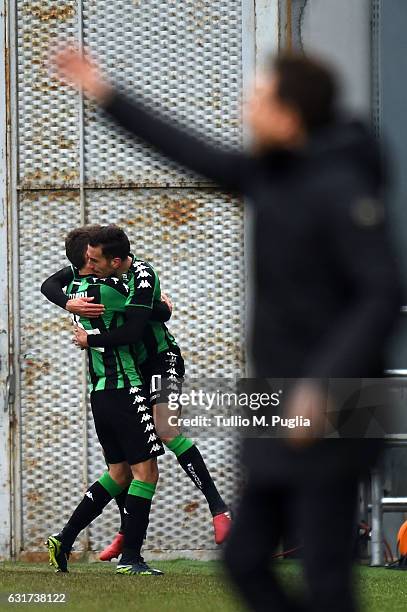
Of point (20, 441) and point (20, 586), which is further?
point (20, 441)

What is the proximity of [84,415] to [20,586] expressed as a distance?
251 cm

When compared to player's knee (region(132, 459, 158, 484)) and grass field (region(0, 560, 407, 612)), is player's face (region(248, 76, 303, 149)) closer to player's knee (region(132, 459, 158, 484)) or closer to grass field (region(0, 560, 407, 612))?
grass field (region(0, 560, 407, 612))

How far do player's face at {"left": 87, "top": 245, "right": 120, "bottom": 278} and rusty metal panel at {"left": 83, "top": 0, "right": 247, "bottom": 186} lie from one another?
5.14 feet

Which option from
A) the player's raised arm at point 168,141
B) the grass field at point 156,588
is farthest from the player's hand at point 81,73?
the grass field at point 156,588

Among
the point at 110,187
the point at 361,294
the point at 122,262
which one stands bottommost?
the point at 361,294

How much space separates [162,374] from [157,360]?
8 centimetres

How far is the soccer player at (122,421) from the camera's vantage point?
8430 mm

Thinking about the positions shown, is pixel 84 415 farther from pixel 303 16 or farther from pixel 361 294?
pixel 361 294

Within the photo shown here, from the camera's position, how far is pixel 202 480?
871 centimetres

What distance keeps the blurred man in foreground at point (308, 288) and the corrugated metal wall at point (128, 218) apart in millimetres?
5894

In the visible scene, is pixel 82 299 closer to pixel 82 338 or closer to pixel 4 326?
pixel 82 338

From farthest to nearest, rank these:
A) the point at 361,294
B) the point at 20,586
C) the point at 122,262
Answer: the point at 122,262 < the point at 20,586 < the point at 361,294

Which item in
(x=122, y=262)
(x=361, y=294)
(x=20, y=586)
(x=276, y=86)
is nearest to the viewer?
(x=361, y=294)

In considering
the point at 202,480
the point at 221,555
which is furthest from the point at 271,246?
the point at 202,480
